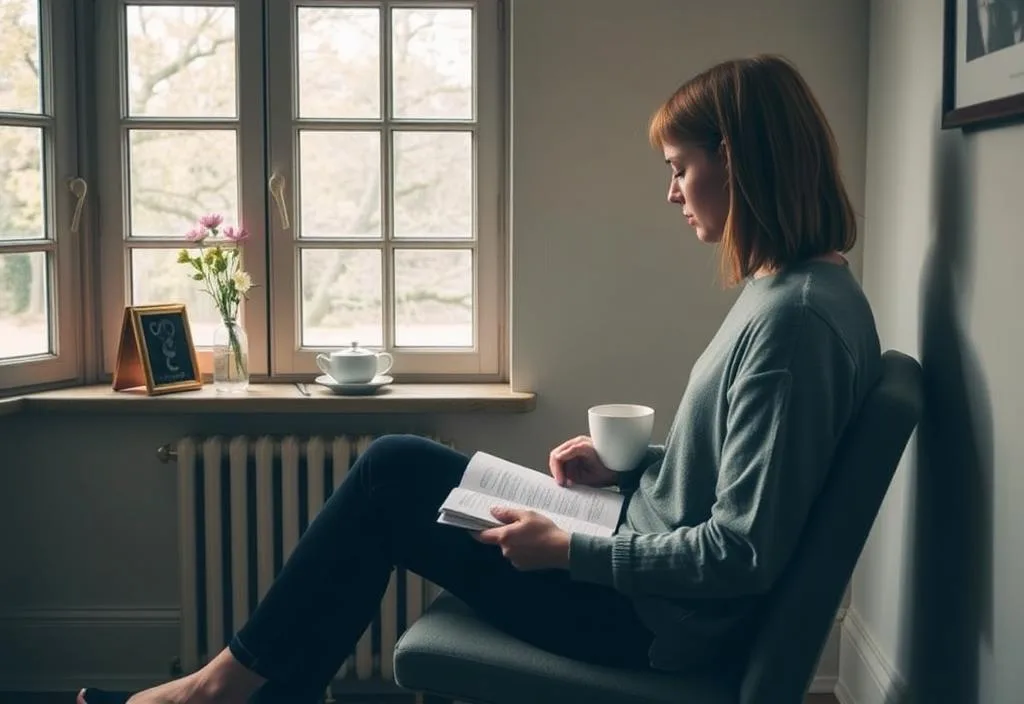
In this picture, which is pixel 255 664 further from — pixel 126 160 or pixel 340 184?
pixel 126 160

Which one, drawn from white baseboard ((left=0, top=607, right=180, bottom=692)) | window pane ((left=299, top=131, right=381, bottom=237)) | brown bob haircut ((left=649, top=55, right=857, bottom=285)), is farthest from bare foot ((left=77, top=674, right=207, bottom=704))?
window pane ((left=299, top=131, right=381, bottom=237))

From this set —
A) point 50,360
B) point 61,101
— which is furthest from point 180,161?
point 50,360

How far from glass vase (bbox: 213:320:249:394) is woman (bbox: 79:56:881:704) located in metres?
0.78

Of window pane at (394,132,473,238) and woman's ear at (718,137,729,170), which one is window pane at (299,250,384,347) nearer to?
window pane at (394,132,473,238)

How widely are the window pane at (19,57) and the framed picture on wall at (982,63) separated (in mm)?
1846

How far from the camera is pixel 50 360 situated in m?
2.66

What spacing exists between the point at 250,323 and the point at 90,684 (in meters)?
0.86

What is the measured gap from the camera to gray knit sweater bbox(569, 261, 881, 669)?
153 centimetres

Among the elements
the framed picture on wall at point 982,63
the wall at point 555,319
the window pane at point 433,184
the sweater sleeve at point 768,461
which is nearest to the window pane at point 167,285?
the wall at point 555,319

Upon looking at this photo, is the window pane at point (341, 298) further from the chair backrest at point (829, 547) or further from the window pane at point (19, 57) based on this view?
the chair backrest at point (829, 547)

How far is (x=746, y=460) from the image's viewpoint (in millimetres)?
1545

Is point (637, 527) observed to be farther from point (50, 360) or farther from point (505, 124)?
point (50, 360)

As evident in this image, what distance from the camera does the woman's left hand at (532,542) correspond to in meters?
1.69

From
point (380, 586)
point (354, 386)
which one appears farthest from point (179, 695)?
point (354, 386)
